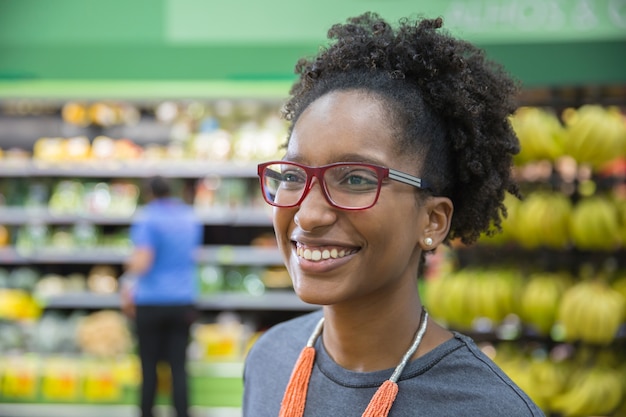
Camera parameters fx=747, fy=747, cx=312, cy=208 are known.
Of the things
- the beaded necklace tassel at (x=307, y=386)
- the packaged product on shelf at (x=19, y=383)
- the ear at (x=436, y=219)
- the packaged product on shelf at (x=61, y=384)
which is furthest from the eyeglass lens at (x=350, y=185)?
the packaged product on shelf at (x=19, y=383)

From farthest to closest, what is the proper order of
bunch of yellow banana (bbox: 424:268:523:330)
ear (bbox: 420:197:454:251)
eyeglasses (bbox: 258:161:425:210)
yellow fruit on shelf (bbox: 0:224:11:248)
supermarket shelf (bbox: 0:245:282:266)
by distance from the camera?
yellow fruit on shelf (bbox: 0:224:11:248) < supermarket shelf (bbox: 0:245:282:266) < bunch of yellow banana (bbox: 424:268:523:330) < ear (bbox: 420:197:454:251) < eyeglasses (bbox: 258:161:425:210)

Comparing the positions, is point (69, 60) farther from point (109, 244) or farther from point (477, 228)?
point (477, 228)

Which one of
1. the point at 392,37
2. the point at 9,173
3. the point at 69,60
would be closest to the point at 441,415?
the point at 392,37

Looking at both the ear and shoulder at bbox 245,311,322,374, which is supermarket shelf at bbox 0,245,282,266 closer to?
shoulder at bbox 245,311,322,374

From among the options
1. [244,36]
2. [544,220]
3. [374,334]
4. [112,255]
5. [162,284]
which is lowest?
[112,255]

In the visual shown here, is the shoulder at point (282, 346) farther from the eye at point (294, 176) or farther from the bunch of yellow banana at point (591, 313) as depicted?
the bunch of yellow banana at point (591, 313)

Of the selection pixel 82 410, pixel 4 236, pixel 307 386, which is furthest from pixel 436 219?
pixel 4 236

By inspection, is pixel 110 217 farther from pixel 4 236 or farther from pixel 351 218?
pixel 351 218

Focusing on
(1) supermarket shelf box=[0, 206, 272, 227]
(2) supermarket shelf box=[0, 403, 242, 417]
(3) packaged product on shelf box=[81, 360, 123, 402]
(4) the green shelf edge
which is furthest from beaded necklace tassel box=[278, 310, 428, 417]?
(3) packaged product on shelf box=[81, 360, 123, 402]

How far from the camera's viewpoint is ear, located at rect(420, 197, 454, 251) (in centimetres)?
133

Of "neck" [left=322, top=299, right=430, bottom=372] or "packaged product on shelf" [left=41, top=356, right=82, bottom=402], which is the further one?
"packaged product on shelf" [left=41, top=356, right=82, bottom=402]

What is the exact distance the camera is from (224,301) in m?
5.86

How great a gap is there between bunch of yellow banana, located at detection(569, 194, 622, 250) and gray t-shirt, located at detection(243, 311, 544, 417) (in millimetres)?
2057

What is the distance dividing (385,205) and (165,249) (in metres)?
3.71
